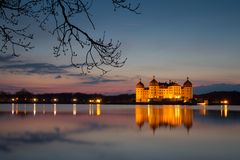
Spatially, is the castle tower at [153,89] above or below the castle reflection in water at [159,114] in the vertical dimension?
above

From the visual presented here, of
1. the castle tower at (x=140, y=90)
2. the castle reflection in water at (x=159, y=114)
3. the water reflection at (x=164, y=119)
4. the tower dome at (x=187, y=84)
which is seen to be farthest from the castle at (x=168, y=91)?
the water reflection at (x=164, y=119)

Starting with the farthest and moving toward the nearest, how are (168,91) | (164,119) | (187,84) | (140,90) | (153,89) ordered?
(140,90)
(153,89)
(187,84)
(168,91)
(164,119)

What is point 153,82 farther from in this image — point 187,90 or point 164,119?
point 164,119

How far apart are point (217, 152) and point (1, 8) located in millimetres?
12213

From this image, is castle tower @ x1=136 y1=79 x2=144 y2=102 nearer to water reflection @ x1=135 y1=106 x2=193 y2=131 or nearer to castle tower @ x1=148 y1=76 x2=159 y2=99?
castle tower @ x1=148 y1=76 x2=159 y2=99

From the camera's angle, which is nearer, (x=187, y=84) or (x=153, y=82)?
(x=187, y=84)

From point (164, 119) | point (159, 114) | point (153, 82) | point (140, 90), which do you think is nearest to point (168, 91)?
point (153, 82)

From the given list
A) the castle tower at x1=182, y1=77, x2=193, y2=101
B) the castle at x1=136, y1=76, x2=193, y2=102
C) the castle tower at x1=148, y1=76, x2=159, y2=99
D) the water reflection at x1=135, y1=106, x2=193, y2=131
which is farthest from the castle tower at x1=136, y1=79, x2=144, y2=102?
the water reflection at x1=135, y1=106, x2=193, y2=131

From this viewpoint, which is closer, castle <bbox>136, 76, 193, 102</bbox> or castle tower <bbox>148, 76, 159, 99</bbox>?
castle <bbox>136, 76, 193, 102</bbox>

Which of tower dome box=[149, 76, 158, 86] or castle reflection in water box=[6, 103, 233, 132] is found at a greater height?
tower dome box=[149, 76, 158, 86]

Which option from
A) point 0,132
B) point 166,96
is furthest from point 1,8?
point 166,96

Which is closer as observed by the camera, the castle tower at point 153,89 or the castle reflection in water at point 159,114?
the castle reflection in water at point 159,114

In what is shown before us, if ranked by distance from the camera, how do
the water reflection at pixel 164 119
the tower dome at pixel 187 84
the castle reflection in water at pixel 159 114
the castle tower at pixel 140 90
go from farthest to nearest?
the castle tower at pixel 140 90 → the tower dome at pixel 187 84 → the castle reflection in water at pixel 159 114 → the water reflection at pixel 164 119

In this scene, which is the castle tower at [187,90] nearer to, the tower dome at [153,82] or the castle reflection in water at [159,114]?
the tower dome at [153,82]
